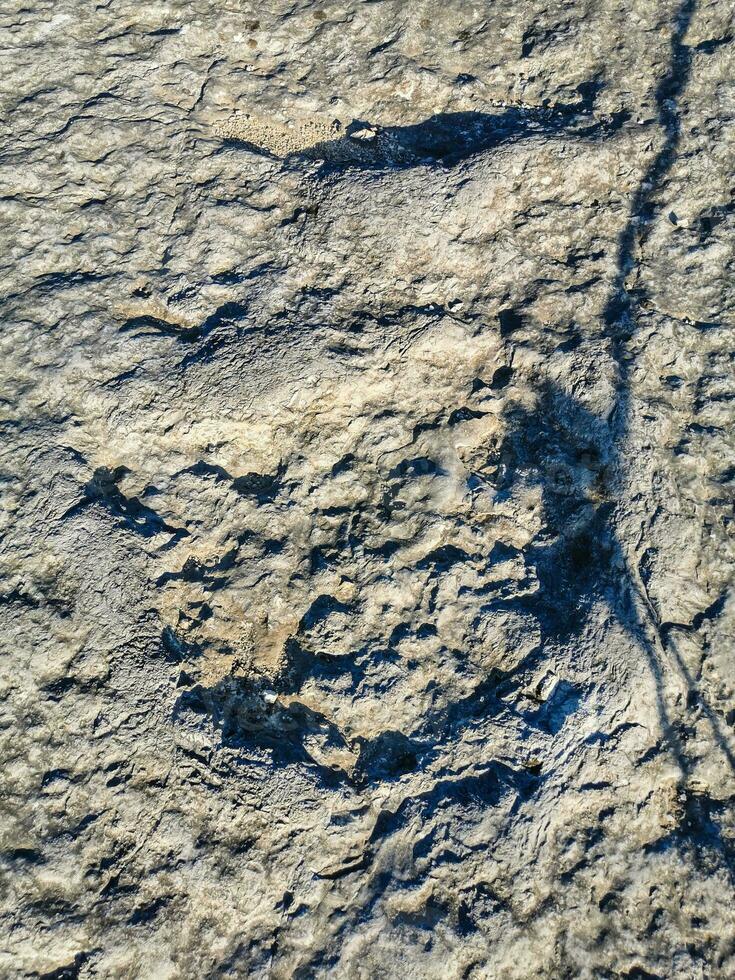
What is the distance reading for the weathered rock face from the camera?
163 inches

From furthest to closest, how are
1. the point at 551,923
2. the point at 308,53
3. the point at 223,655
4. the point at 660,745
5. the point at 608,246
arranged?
the point at 308,53 → the point at 608,246 → the point at 223,655 → the point at 660,745 → the point at 551,923

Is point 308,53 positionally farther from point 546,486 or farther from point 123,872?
point 123,872

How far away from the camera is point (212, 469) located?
533 cm

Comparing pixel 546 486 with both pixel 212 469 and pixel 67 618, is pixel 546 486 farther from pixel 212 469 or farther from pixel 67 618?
pixel 67 618

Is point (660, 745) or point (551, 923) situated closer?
point (551, 923)

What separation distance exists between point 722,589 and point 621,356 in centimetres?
183

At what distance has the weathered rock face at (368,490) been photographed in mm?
4152

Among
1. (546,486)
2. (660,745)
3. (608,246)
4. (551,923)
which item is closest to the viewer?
(551,923)

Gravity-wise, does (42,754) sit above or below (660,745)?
above

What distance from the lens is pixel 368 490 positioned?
524 centimetres

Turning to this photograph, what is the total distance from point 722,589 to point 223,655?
3306mm

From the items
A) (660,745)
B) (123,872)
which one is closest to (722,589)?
(660,745)

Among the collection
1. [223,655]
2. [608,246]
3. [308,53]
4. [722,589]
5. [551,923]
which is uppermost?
[308,53]

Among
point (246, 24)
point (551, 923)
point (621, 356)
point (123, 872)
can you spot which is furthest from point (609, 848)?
point (246, 24)
